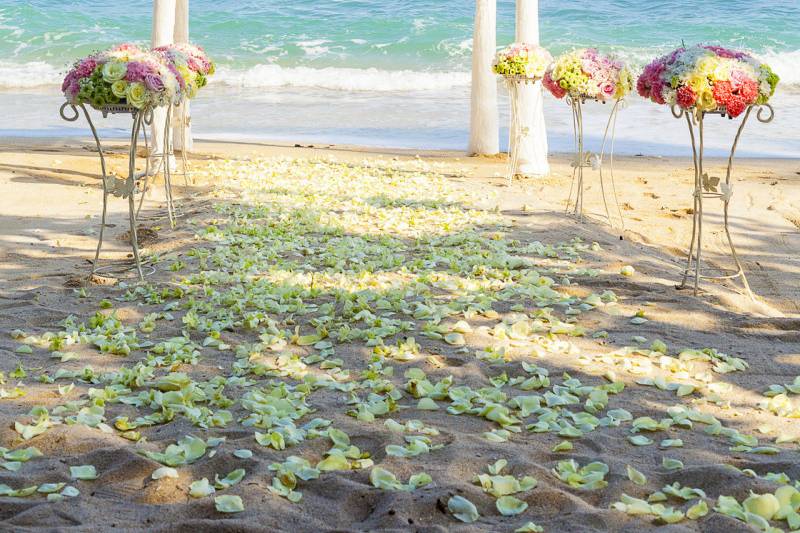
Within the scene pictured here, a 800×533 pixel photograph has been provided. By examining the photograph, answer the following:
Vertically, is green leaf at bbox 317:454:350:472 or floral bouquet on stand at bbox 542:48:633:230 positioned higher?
floral bouquet on stand at bbox 542:48:633:230

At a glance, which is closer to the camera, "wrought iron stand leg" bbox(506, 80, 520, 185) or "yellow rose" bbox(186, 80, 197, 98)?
"yellow rose" bbox(186, 80, 197, 98)

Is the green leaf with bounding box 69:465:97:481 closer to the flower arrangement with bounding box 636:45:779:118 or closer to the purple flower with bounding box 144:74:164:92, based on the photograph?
the purple flower with bounding box 144:74:164:92

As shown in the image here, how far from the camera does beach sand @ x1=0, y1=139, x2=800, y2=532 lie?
3.06m

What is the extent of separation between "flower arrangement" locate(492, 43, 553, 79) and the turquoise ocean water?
15.8 ft

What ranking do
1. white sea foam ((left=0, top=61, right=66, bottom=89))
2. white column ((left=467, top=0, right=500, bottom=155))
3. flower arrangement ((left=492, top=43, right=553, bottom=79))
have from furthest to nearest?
white sea foam ((left=0, top=61, right=66, bottom=89)) < white column ((left=467, top=0, right=500, bottom=155)) < flower arrangement ((left=492, top=43, right=553, bottom=79))

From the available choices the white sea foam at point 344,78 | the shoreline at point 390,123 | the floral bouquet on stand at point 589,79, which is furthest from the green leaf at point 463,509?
the white sea foam at point 344,78

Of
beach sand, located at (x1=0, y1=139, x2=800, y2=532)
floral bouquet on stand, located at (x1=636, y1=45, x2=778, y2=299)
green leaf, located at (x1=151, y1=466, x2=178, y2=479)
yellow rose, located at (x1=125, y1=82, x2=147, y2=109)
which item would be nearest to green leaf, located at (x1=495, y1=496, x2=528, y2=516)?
beach sand, located at (x1=0, y1=139, x2=800, y2=532)

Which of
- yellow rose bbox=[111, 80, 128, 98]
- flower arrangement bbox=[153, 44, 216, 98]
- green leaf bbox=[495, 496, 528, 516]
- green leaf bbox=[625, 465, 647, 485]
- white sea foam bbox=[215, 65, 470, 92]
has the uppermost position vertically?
white sea foam bbox=[215, 65, 470, 92]

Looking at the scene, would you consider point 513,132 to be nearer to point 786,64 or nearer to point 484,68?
point 484,68

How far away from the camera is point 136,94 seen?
626 centimetres

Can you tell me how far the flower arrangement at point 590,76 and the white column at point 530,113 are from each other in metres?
2.50

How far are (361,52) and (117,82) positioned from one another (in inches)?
862

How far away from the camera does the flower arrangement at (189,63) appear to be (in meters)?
8.98

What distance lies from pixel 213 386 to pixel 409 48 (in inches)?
951
